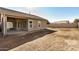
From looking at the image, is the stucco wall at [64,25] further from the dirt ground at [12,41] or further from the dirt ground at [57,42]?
the dirt ground at [12,41]

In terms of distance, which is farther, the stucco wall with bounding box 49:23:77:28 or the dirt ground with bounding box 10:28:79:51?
the stucco wall with bounding box 49:23:77:28

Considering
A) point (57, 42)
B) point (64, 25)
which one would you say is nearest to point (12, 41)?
point (57, 42)

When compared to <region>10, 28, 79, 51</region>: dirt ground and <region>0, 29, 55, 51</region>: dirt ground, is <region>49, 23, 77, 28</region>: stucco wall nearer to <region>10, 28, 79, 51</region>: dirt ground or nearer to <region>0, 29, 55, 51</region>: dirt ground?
<region>10, 28, 79, 51</region>: dirt ground

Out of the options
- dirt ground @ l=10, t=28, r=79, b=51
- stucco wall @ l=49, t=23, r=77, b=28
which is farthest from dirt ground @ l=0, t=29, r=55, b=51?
stucco wall @ l=49, t=23, r=77, b=28

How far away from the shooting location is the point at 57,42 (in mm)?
3852

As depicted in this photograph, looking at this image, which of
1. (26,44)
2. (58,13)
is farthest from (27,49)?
(58,13)

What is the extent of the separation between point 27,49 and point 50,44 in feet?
2.45

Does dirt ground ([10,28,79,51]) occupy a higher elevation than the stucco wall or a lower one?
lower

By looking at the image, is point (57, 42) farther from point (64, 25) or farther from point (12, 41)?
point (12, 41)

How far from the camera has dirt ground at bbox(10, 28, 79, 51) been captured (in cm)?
369

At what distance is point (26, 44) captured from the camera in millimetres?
3875
